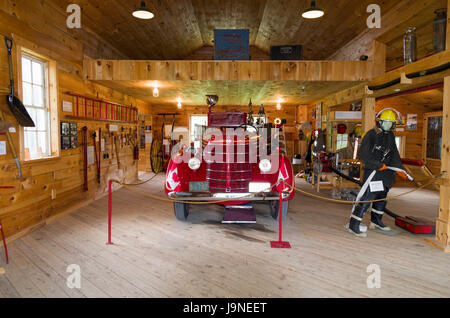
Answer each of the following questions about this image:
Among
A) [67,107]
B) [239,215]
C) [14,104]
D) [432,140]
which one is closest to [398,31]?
[239,215]

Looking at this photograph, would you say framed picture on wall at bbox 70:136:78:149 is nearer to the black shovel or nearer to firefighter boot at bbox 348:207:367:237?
the black shovel

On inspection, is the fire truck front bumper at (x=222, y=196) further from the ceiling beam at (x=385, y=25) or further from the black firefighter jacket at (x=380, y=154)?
the ceiling beam at (x=385, y=25)

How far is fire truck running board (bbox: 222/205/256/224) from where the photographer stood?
12.5 ft

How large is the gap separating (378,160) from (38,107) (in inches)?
197

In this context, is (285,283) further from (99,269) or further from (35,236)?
(35,236)

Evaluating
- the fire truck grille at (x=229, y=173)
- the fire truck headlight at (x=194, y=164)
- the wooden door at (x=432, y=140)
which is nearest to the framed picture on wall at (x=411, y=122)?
the wooden door at (x=432, y=140)

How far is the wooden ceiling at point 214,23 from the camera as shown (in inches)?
204

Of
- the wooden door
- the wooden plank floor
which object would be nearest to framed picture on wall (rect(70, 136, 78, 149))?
the wooden plank floor

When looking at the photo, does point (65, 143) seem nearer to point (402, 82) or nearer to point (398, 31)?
point (402, 82)

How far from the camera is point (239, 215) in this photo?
4020 millimetres

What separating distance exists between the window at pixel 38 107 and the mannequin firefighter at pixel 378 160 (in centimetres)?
466

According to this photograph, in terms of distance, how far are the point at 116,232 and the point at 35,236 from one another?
99cm

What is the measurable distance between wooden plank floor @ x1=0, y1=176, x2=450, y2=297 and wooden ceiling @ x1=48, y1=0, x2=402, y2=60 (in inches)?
144

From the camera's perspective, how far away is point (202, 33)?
8.63m
